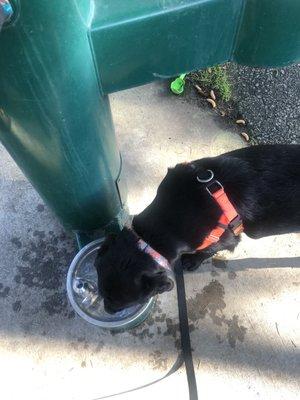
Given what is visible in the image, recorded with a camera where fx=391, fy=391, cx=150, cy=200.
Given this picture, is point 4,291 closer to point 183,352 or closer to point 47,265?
point 47,265

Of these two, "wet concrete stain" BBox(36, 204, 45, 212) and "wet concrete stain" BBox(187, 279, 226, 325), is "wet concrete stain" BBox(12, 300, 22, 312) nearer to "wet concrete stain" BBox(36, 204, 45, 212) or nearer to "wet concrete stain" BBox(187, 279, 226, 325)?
"wet concrete stain" BBox(36, 204, 45, 212)

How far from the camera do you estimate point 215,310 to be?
7.63 ft

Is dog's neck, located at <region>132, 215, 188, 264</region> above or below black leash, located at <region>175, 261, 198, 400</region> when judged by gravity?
above

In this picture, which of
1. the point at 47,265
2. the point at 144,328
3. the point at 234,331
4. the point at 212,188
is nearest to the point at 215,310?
the point at 234,331

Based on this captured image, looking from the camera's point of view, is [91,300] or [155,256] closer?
[155,256]

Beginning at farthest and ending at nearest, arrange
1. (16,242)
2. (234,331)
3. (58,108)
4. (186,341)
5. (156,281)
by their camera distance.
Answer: (16,242), (234,331), (186,341), (156,281), (58,108)

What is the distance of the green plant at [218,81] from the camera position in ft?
9.57

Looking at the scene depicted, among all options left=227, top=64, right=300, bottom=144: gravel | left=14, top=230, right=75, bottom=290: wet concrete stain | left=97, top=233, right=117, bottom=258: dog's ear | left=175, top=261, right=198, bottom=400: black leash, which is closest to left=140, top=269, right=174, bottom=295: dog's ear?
left=97, top=233, right=117, bottom=258: dog's ear

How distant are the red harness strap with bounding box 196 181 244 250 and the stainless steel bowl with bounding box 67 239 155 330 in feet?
1.73

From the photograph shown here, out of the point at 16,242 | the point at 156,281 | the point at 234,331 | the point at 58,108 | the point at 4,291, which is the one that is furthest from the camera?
the point at 16,242

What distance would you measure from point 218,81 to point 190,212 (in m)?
1.51

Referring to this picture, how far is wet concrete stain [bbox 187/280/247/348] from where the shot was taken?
227 cm

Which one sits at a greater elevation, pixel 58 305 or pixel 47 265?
pixel 47 265

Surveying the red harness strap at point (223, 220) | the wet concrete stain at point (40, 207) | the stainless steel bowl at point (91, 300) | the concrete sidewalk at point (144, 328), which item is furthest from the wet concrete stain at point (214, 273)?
the wet concrete stain at point (40, 207)
